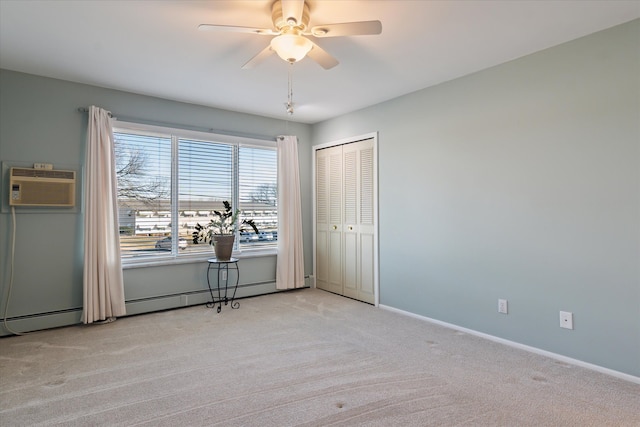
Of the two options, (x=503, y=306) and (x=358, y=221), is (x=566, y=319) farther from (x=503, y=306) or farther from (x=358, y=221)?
(x=358, y=221)

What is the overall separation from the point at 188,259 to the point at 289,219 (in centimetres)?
148

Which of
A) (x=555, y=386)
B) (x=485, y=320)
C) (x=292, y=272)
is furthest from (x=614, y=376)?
(x=292, y=272)

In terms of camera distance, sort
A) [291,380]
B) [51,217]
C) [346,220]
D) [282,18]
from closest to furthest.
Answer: [282,18] < [291,380] < [51,217] < [346,220]

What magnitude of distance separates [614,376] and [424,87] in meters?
3.05

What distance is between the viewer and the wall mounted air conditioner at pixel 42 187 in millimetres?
3428

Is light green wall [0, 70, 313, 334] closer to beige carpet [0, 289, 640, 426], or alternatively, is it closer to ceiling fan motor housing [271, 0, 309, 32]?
beige carpet [0, 289, 640, 426]

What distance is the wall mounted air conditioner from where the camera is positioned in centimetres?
343

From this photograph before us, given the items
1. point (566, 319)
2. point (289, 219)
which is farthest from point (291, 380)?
point (289, 219)

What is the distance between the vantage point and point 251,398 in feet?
Answer: 7.52

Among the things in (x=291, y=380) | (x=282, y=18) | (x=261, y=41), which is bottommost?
(x=291, y=380)

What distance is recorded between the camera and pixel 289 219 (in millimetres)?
5207

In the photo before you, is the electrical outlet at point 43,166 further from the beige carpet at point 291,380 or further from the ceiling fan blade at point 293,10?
the ceiling fan blade at point 293,10

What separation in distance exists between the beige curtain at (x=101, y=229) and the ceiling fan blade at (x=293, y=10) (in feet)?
8.83

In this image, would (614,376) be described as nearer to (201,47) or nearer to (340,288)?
(340,288)
